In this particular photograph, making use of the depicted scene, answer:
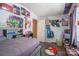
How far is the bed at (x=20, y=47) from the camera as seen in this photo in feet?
3.86

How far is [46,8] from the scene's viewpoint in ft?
5.09

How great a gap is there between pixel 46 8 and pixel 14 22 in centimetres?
48

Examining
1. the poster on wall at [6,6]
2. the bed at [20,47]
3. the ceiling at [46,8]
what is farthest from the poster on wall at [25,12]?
the bed at [20,47]

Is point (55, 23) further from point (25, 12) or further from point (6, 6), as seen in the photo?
point (6, 6)

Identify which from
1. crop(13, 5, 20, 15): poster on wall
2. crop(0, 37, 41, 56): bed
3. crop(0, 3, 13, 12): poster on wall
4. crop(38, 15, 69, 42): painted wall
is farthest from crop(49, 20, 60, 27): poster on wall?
crop(0, 3, 13, 12): poster on wall

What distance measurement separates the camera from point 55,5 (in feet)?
5.02

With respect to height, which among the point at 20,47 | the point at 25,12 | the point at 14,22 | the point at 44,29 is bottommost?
the point at 20,47

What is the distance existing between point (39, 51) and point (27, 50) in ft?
0.83

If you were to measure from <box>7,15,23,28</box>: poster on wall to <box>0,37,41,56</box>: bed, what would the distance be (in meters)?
0.19

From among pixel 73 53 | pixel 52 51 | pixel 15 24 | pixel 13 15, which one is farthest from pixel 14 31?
pixel 73 53

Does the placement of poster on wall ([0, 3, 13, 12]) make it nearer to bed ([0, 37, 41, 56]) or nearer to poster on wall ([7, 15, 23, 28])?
poster on wall ([7, 15, 23, 28])

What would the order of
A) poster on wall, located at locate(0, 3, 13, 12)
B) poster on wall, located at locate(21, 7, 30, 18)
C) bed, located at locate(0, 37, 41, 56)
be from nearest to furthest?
bed, located at locate(0, 37, 41, 56) → poster on wall, located at locate(0, 3, 13, 12) → poster on wall, located at locate(21, 7, 30, 18)

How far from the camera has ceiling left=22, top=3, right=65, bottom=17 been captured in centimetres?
152

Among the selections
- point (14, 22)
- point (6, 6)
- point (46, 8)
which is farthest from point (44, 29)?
point (6, 6)
